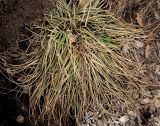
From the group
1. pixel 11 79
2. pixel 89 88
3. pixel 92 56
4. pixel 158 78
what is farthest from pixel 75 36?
pixel 158 78

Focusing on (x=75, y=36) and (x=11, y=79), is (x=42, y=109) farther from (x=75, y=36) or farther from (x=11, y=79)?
(x=75, y=36)

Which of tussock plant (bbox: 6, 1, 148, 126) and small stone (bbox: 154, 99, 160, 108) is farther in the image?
small stone (bbox: 154, 99, 160, 108)

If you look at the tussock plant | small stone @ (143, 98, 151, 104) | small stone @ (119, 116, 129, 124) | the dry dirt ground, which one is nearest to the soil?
the dry dirt ground

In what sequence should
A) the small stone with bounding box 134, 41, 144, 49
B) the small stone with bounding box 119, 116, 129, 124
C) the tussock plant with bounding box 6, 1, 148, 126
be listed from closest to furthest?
the tussock plant with bounding box 6, 1, 148, 126 < the small stone with bounding box 119, 116, 129, 124 < the small stone with bounding box 134, 41, 144, 49

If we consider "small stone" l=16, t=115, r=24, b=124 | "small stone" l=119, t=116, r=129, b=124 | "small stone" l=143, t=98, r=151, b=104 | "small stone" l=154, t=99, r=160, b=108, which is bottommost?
"small stone" l=119, t=116, r=129, b=124

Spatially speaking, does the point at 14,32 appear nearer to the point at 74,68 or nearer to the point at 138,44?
the point at 74,68

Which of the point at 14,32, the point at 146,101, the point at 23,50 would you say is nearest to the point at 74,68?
the point at 23,50

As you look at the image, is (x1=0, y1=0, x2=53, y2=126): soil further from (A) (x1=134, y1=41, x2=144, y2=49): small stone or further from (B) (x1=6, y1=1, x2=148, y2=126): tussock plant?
(A) (x1=134, y1=41, x2=144, y2=49): small stone

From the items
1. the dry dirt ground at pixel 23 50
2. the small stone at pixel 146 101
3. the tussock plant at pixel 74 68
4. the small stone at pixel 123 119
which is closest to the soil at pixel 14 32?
the dry dirt ground at pixel 23 50
